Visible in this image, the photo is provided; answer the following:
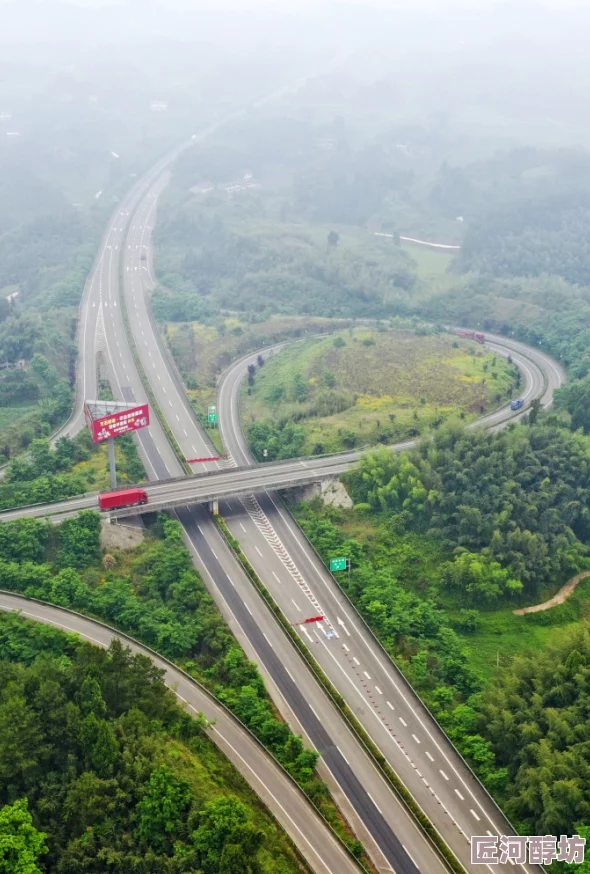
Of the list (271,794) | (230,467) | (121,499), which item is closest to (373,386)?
(230,467)

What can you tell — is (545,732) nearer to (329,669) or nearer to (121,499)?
(329,669)

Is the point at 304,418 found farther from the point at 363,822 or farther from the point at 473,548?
the point at 363,822

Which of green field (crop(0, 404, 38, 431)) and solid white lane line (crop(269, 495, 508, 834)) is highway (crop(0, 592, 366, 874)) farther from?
green field (crop(0, 404, 38, 431))

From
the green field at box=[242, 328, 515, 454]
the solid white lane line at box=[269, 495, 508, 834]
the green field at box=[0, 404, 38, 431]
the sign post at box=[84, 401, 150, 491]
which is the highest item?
the sign post at box=[84, 401, 150, 491]

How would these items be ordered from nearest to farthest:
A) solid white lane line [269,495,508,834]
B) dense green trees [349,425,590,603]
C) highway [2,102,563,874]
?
highway [2,102,563,874]
solid white lane line [269,495,508,834]
dense green trees [349,425,590,603]

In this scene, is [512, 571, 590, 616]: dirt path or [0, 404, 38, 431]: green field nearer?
[512, 571, 590, 616]: dirt path

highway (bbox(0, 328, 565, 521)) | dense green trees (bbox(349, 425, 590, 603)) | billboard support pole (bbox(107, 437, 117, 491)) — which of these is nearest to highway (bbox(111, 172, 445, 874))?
highway (bbox(0, 328, 565, 521))

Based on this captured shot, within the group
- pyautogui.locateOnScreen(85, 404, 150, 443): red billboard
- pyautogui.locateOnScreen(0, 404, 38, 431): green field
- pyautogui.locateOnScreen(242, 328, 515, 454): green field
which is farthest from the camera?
pyautogui.locateOnScreen(0, 404, 38, 431): green field

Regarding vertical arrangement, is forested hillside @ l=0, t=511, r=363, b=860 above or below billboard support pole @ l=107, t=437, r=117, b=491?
below
